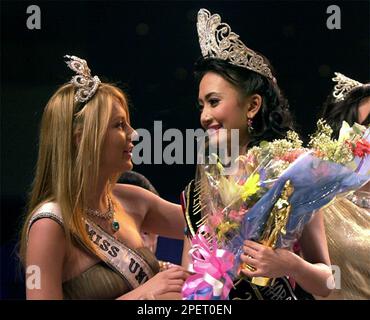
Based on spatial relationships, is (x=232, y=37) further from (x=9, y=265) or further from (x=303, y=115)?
(x=9, y=265)

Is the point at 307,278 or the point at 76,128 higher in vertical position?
the point at 76,128

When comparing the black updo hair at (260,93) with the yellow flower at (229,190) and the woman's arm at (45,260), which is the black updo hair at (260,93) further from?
the woman's arm at (45,260)

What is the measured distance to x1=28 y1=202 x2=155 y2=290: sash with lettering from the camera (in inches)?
74.3

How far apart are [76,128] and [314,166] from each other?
A: 563 millimetres

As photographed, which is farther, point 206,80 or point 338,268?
point 338,268

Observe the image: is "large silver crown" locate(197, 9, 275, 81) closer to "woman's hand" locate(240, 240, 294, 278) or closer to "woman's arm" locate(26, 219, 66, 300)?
"woman's hand" locate(240, 240, 294, 278)

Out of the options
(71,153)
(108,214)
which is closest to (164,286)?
(108,214)

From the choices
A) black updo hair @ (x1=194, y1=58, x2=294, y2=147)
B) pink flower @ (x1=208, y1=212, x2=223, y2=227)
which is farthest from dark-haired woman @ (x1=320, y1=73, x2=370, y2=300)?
pink flower @ (x1=208, y1=212, x2=223, y2=227)

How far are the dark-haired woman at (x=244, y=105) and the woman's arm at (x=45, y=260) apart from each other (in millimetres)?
317

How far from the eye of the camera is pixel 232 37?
2.00 m

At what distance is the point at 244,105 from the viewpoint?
1960mm

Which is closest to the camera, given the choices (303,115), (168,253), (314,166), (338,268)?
(314,166)

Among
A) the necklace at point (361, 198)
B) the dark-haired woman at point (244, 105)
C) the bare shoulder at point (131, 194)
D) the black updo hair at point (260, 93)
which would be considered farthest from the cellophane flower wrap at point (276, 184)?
the necklace at point (361, 198)
